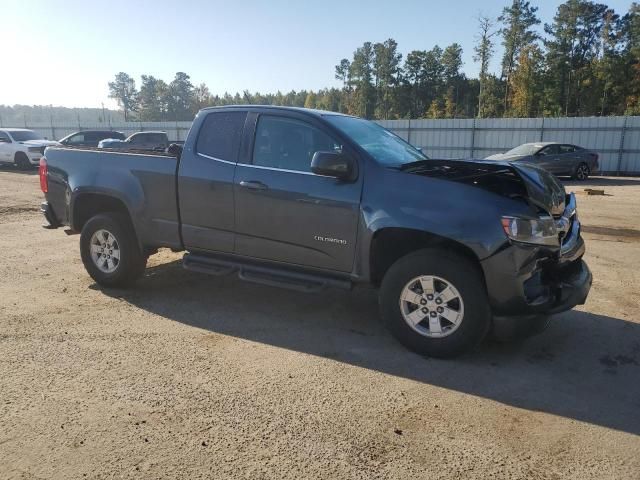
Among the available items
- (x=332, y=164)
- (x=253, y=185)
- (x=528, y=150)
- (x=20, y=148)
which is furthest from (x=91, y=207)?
(x=20, y=148)

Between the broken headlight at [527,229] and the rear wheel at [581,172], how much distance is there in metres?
17.3

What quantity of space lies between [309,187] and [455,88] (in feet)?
261

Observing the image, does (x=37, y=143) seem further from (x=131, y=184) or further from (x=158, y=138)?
(x=131, y=184)

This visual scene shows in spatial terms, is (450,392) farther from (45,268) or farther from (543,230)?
(45,268)

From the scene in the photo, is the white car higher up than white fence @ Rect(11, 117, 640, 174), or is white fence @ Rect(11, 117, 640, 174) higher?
white fence @ Rect(11, 117, 640, 174)

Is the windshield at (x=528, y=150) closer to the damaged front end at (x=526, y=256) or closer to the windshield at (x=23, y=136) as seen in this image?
the damaged front end at (x=526, y=256)

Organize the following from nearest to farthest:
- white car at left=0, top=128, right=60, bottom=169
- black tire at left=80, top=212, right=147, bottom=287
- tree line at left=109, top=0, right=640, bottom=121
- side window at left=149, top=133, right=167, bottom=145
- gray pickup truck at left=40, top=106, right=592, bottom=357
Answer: gray pickup truck at left=40, top=106, right=592, bottom=357 → black tire at left=80, top=212, right=147, bottom=287 → side window at left=149, top=133, right=167, bottom=145 → white car at left=0, top=128, right=60, bottom=169 → tree line at left=109, top=0, right=640, bottom=121

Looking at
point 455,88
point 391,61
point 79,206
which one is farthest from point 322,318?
point 391,61

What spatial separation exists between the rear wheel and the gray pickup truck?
639 inches

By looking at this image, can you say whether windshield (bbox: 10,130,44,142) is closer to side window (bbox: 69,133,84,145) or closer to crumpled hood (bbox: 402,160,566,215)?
side window (bbox: 69,133,84,145)

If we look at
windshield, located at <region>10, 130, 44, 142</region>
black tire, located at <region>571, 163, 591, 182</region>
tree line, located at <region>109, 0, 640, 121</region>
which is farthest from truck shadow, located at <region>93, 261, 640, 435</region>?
tree line, located at <region>109, 0, 640, 121</region>

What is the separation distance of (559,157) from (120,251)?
57.1ft

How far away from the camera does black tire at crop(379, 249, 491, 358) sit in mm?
3932

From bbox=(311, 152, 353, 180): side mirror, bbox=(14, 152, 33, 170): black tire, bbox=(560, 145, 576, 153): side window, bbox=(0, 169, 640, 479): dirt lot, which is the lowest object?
bbox=(0, 169, 640, 479): dirt lot
